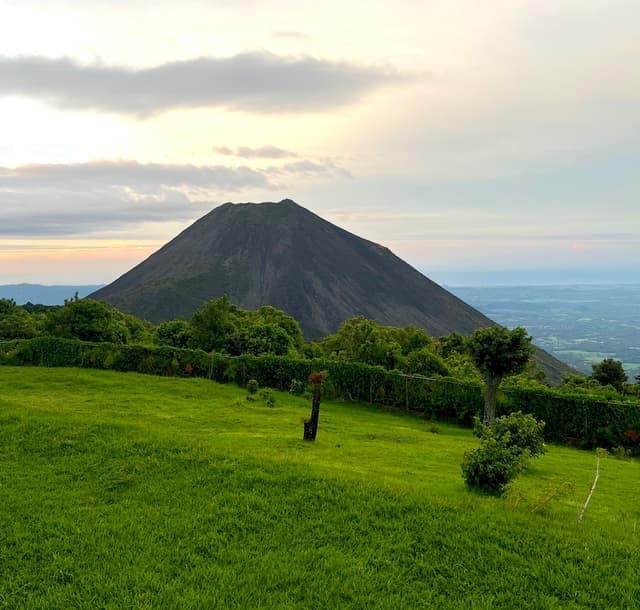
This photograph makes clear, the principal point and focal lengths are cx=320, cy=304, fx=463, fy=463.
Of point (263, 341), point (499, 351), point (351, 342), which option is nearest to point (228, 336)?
point (263, 341)

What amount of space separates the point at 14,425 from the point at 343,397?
68.7 feet

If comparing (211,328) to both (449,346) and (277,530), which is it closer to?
(449,346)

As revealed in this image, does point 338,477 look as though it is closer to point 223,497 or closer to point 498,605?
point 223,497

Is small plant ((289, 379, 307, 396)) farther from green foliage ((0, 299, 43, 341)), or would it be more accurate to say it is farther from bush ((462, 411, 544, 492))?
green foliage ((0, 299, 43, 341))

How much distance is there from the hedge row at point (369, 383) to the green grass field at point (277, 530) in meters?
9.77

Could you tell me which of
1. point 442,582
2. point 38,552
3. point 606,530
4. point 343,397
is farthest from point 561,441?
point 38,552

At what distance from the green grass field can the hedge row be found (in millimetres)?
9767

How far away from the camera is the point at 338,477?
10.7 metres

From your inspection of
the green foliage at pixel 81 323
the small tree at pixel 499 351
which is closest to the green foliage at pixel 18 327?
the green foliage at pixel 81 323

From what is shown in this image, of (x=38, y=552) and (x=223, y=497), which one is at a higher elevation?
(x=223, y=497)

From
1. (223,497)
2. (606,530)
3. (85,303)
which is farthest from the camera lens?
(85,303)

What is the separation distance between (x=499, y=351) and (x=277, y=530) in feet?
57.2

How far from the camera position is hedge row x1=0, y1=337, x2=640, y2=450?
940 inches

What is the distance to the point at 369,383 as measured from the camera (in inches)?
1236
